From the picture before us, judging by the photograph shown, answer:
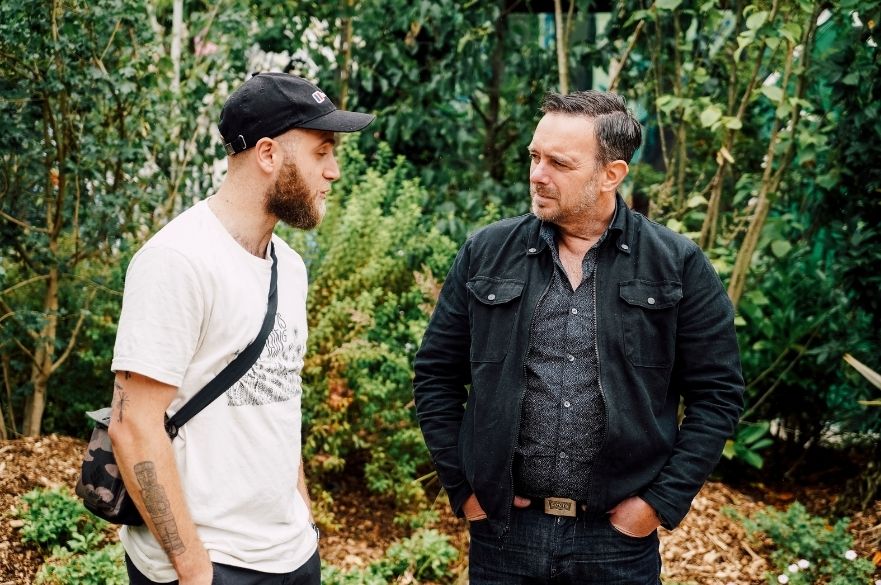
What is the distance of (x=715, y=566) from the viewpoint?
485 centimetres

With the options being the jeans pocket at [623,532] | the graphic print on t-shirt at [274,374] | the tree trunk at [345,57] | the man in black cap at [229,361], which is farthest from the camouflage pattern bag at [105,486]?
the tree trunk at [345,57]

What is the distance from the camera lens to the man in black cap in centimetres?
214

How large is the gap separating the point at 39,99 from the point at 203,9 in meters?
1.77

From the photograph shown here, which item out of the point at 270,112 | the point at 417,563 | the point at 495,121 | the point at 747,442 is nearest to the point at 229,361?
the point at 270,112

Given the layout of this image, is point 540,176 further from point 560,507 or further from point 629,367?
point 560,507

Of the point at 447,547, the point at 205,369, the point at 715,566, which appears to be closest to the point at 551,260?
the point at 205,369

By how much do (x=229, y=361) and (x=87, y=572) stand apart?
2.33m

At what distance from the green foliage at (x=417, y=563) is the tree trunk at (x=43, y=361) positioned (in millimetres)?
2003

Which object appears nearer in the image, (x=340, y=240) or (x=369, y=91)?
(x=340, y=240)

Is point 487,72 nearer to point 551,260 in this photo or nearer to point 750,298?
point 750,298

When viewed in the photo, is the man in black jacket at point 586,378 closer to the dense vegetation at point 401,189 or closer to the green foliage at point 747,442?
the dense vegetation at point 401,189

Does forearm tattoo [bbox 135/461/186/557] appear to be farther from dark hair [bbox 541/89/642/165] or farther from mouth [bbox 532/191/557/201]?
dark hair [bbox 541/89/642/165]

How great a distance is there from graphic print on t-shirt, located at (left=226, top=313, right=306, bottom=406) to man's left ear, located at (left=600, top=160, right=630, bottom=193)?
1004 mm

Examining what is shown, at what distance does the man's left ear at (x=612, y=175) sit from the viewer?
284 cm
